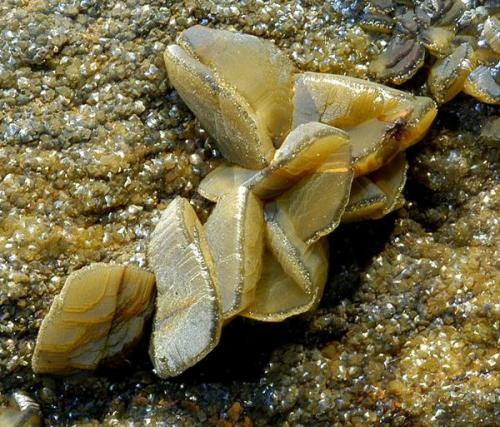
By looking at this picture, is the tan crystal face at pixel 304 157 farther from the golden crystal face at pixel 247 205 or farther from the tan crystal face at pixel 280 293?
the tan crystal face at pixel 280 293

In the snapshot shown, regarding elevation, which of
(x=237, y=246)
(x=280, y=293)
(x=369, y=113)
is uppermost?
(x=369, y=113)

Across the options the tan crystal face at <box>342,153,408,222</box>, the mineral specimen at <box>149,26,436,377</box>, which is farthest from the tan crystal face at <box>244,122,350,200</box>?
the tan crystal face at <box>342,153,408,222</box>

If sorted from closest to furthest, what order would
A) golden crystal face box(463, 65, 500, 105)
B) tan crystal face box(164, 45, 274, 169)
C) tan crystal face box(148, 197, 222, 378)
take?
tan crystal face box(148, 197, 222, 378) → tan crystal face box(164, 45, 274, 169) → golden crystal face box(463, 65, 500, 105)

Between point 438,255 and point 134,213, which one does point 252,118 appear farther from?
point 438,255

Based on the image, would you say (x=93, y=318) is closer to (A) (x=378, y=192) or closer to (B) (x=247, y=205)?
(B) (x=247, y=205)

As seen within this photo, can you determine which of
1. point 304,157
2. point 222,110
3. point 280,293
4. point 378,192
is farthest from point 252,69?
point 280,293

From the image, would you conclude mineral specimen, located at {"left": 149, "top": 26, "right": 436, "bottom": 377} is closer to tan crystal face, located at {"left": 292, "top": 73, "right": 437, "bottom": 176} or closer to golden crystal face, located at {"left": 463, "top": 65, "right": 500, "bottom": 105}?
tan crystal face, located at {"left": 292, "top": 73, "right": 437, "bottom": 176}
